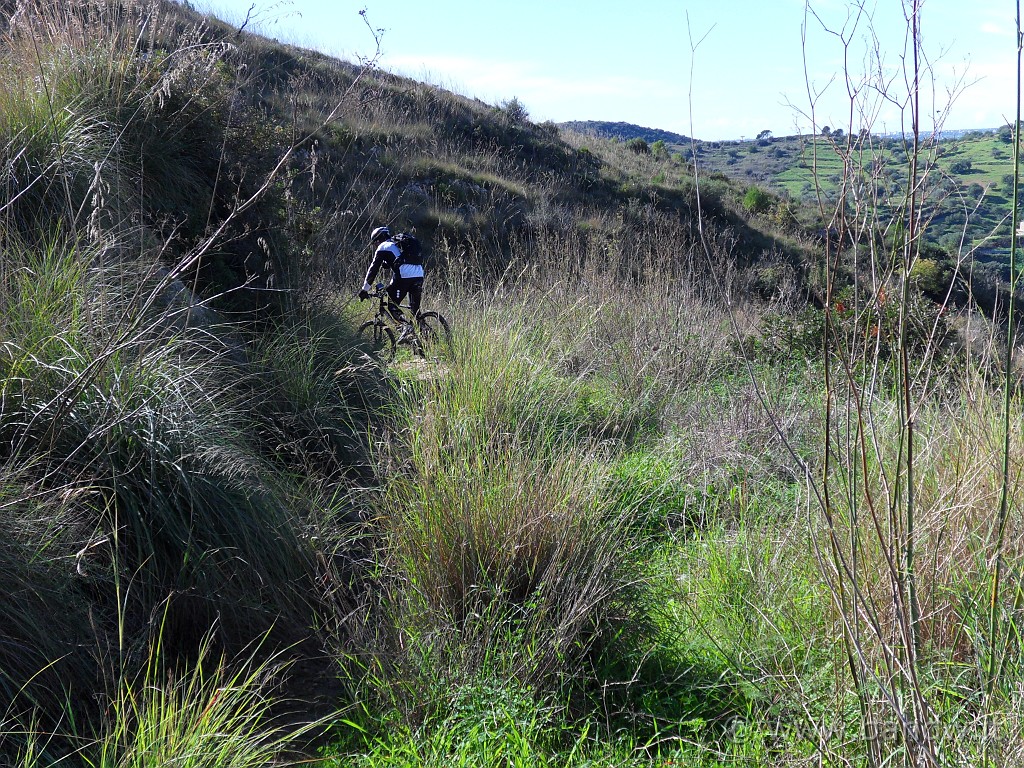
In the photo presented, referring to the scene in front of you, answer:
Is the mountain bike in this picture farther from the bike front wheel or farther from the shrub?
the shrub

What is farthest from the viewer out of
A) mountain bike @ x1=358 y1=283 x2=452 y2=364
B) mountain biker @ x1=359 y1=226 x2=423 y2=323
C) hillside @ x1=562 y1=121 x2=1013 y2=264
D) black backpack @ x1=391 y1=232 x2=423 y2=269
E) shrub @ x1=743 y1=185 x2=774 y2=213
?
shrub @ x1=743 y1=185 x2=774 y2=213

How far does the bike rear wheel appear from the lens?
6103mm

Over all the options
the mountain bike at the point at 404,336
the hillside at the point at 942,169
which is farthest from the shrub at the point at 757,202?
the hillside at the point at 942,169

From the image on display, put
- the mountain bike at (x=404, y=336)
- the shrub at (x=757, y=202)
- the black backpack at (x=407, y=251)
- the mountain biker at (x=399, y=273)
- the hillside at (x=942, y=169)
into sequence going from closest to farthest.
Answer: the hillside at (x=942, y=169)
the mountain bike at (x=404, y=336)
the mountain biker at (x=399, y=273)
the black backpack at (x=407, y=251)
the shrub at (x=757, y=202)

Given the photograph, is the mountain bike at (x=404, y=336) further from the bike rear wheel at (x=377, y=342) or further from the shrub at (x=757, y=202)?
the shrub at (x=757, y=202)

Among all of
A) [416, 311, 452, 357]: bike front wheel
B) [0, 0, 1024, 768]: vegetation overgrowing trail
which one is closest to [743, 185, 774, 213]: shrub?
[416, 311, 452, 357]: bike front wheel

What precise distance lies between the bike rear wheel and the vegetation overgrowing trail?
36cm

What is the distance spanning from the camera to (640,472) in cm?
487

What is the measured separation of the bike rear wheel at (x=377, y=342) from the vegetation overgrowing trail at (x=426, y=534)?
36 cm

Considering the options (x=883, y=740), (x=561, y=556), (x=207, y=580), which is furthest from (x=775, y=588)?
(x=207, y=580)

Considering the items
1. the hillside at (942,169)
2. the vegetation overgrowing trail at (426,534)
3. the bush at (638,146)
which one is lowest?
the vegetation overgrowing trail at (426,534)

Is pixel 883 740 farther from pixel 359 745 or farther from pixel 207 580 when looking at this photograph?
pixel 207 580

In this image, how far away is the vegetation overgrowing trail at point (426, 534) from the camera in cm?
226

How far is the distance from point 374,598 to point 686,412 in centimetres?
323
